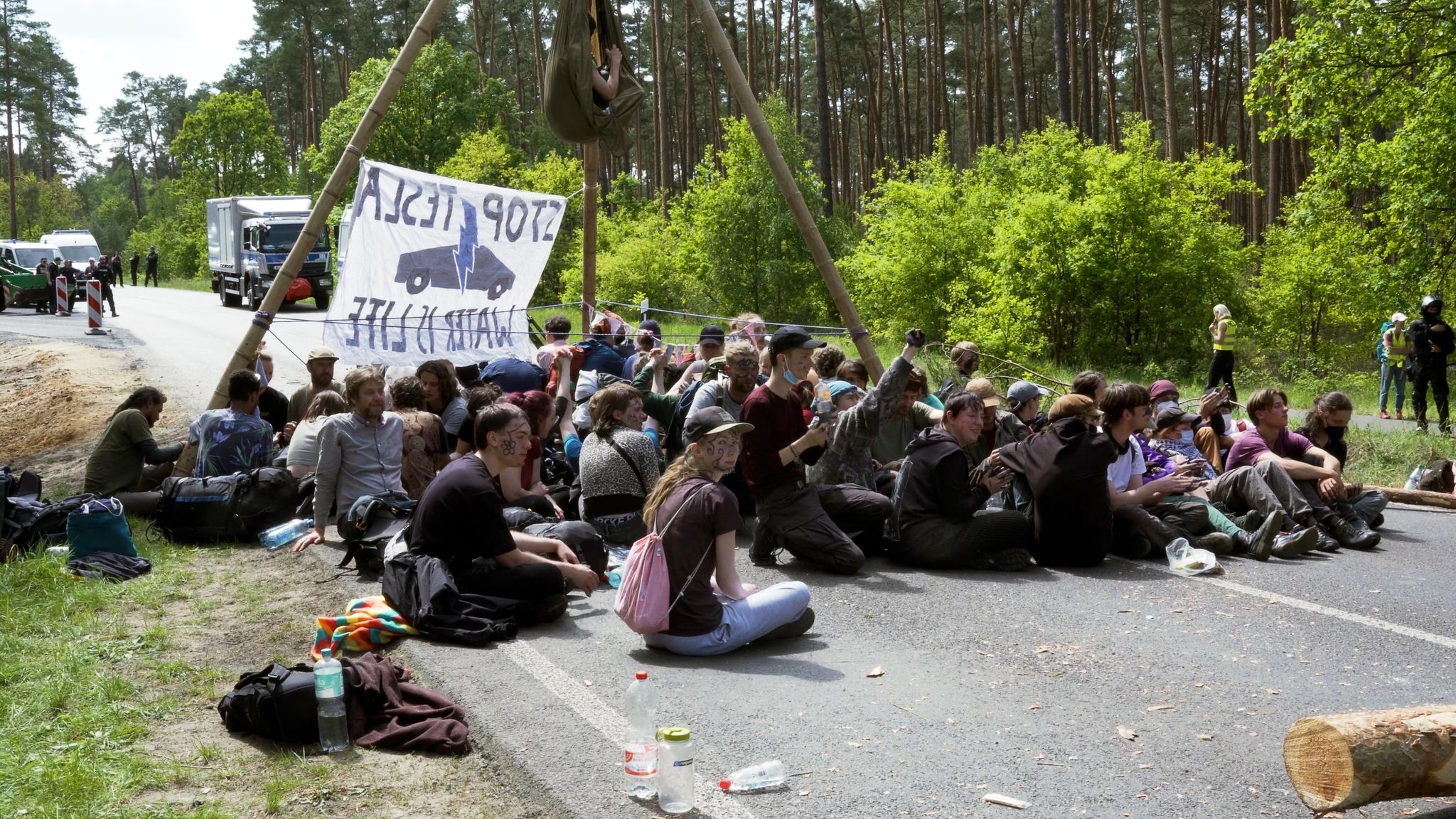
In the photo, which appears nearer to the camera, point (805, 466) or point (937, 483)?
point (937, 483)

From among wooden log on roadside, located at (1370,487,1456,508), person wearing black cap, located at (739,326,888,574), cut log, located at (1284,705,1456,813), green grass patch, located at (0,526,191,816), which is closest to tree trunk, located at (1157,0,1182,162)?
→ wooden log on roadside, located at (1370,487,1456,508)

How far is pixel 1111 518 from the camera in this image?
28.6 feet

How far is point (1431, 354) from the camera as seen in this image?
17.3 meters

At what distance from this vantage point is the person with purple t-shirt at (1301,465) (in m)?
9.18

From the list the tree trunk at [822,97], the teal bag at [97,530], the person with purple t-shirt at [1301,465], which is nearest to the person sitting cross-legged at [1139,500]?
the person with purple t-shirt at [1301,465]

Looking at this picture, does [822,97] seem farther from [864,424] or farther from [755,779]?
[755,779]

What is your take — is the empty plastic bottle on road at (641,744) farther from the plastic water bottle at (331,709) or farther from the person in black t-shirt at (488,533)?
the person in black t-shirt at (488,533)

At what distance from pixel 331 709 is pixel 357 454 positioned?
3.97 meters

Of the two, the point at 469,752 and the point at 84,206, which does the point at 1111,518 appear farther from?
the point at 84,206

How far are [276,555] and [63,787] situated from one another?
446 cm

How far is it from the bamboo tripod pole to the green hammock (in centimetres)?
103

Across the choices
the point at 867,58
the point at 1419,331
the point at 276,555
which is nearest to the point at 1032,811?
the point at 276,555

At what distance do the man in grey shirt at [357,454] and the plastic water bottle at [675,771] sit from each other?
188 inches

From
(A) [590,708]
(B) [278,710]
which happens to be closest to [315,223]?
(B) [278,710]
